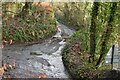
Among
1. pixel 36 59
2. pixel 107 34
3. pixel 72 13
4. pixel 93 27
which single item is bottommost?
pixel 36 59

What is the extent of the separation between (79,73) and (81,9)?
283 inches

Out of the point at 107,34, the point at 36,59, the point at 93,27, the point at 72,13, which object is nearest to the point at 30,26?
the point at 36,59

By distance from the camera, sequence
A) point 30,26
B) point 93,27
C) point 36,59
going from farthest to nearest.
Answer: point 30,26 < point 36,59 < point 93,27

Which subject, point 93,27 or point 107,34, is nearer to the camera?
point 107,34

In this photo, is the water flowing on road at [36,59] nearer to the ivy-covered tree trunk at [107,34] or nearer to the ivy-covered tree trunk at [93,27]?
the ivy-covered tree trunk at [93,27]

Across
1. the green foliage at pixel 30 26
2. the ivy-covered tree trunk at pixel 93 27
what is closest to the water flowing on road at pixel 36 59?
the green foliage at pixel 30 26

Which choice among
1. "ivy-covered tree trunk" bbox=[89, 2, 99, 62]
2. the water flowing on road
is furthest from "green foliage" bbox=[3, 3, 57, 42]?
"ivy-covered tree trunk" bbox=[89, 2, 99, 62]

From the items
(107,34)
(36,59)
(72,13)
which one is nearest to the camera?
(107,34)

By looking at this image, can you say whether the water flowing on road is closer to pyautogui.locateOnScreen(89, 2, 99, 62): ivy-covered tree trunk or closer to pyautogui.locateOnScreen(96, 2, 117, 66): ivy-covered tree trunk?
pyautogui.locateOnScreen(89, 2, 99, 62): ivy-covered tree trunk

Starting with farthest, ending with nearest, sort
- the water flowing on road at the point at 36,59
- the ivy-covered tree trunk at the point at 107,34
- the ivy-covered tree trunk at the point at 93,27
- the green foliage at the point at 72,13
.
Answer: the green foliage at the point at 72,13 → the water flowing on road at the point at 36,59 → the ivy-covered tree trunk at the point at 93,27 → the ivy-covered tree trunk at the point at 107,34

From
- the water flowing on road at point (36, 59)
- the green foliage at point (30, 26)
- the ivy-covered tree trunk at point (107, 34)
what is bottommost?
the water flowing on road at point (36, 59)

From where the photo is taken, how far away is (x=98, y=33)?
284 inches

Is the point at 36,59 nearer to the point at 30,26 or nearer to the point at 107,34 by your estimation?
the point at 107,34

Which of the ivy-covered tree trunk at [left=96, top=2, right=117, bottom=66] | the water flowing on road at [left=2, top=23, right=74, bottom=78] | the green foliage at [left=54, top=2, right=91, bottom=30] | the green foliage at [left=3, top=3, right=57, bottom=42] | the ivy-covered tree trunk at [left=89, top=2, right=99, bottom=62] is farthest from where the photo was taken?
the green foliage at [left=54, top=2, right=91, bottom=30]
